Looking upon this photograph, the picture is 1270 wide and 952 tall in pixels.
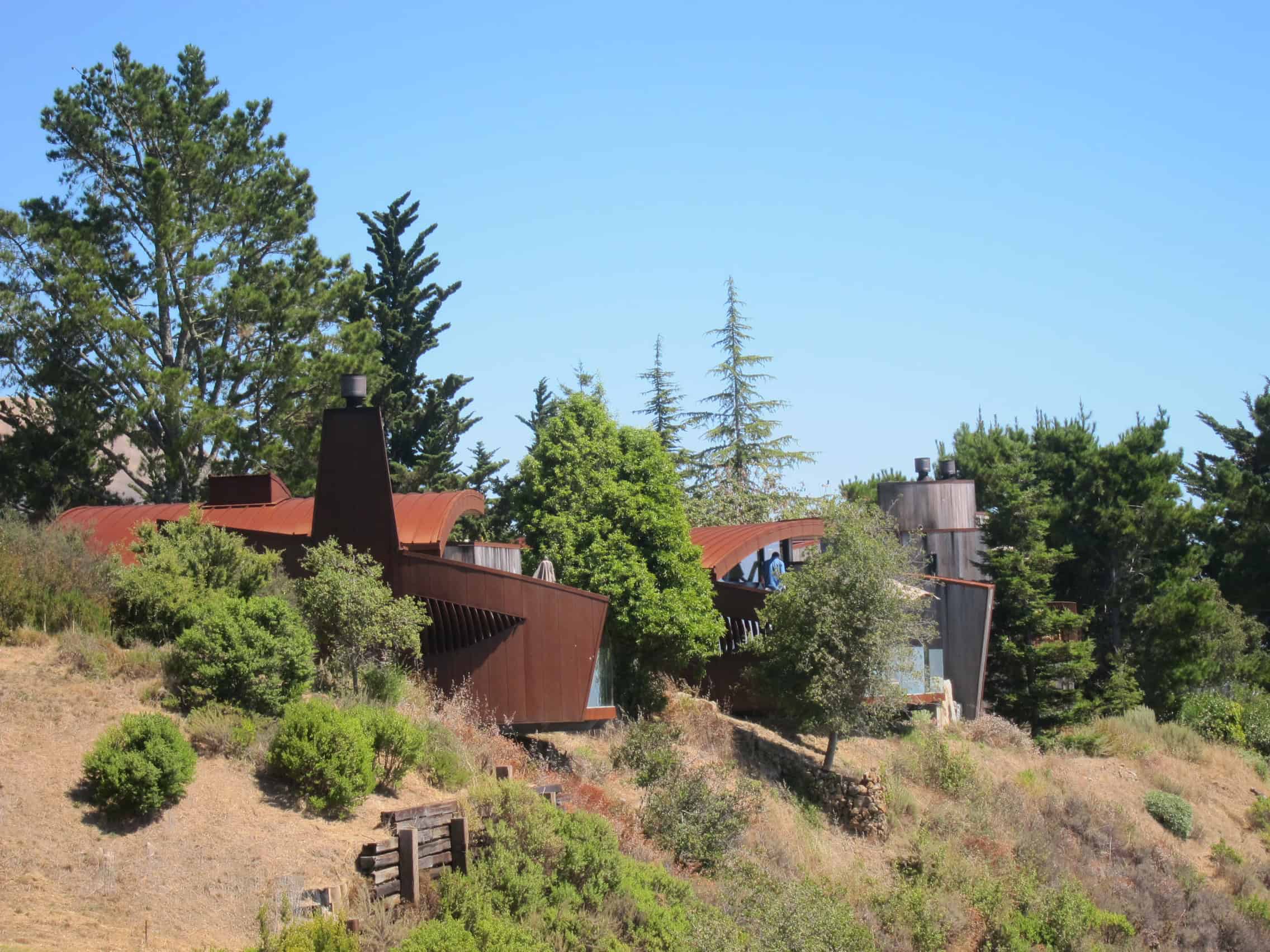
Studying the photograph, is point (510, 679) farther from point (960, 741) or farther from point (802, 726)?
point (960, 741)

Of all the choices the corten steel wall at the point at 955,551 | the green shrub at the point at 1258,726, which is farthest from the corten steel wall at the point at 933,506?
the green shrub at the point at 1258,726

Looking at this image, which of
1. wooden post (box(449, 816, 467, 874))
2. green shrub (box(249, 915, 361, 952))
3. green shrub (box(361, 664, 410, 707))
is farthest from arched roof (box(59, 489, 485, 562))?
green shrub (box(249, 915, 361, 952))

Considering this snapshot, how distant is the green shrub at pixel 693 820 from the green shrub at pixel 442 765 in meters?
2.91

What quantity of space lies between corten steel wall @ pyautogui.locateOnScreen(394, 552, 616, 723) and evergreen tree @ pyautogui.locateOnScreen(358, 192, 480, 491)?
64.4ft

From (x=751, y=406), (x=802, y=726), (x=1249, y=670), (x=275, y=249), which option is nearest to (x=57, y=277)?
(x=275, y=249)

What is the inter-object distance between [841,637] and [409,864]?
11.3m

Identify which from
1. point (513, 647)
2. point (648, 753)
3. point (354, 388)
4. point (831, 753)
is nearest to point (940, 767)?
point (831, 753)

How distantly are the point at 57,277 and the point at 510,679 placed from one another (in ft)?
64.0

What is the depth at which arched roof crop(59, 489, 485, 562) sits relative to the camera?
812 inches

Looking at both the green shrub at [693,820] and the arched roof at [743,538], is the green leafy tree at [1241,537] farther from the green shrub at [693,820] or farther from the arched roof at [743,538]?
the green shrub at [693,820]

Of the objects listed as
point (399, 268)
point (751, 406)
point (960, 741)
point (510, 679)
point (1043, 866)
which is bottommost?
point (1043, 866)

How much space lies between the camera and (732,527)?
28125 millimetres

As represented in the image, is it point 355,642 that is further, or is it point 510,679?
point 510,679

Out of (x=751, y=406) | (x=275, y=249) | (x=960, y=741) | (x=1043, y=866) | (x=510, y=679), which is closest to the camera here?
(x=510, y=679)
